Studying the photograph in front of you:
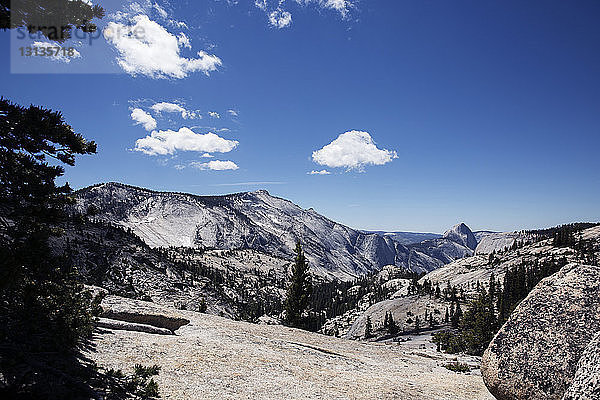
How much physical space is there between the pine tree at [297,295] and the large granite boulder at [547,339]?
120ft

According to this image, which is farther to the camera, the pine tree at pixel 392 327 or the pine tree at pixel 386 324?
the pine tree at pixel 386 324

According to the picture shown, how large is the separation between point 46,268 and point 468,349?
6154cm

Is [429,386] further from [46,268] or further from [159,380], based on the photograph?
[46,268]

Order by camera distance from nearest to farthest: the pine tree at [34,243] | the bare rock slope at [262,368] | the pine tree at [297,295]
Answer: the pine tree at [34,243] < the bare rock slope at [262,368] < the pine tree at [297,295]

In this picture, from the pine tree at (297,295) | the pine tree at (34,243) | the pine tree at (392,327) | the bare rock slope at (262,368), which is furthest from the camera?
the pine tree at (392,327)

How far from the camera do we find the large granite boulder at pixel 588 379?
4.93 meters

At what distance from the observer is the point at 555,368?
10.1 meters

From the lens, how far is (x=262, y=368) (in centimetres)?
1434

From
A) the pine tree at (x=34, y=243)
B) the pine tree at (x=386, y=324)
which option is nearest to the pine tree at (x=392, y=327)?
the pine tree at (x=386, y=324)

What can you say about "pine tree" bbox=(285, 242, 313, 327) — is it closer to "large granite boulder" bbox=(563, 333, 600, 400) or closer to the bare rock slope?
the bare rock slope

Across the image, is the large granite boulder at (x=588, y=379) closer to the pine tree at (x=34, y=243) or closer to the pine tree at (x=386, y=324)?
the pine tree at (x=34, y=243)

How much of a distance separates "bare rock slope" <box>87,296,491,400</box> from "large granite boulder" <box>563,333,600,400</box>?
27.3ft

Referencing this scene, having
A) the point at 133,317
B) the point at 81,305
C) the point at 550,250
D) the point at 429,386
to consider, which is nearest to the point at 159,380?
the point at 81,305

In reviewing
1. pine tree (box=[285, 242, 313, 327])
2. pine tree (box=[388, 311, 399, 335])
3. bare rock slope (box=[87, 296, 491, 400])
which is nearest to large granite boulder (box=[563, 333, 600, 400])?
bare rock slope (box=[87, 296, 491, 400])
